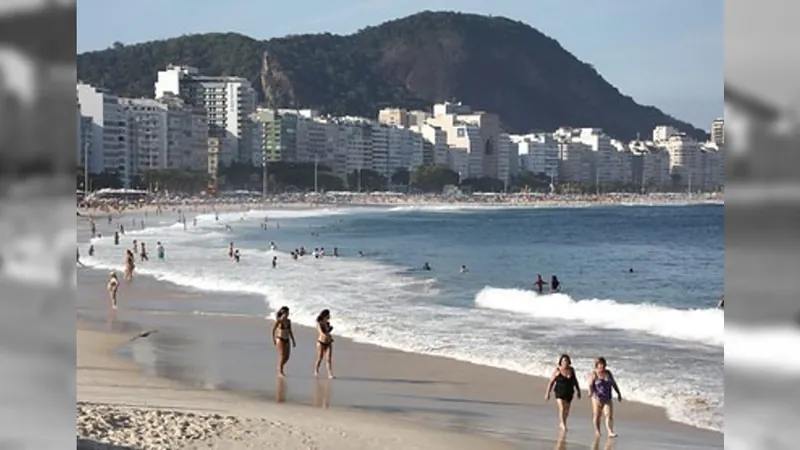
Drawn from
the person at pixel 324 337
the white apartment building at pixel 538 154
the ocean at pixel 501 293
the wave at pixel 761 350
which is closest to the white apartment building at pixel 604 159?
the white apartment building at pixel 538 154

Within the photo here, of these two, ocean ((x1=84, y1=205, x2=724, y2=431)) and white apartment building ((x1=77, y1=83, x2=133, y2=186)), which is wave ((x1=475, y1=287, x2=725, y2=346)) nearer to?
ocean ((x1=84, y1=205, x2=724, y2=431))

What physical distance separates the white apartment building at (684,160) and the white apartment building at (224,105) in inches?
2013

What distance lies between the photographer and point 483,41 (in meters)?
159

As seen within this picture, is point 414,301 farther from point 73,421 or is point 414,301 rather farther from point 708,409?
point 73,421

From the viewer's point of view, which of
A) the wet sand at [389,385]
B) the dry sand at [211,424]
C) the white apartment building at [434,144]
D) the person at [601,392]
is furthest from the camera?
the white apartment building at [434,144]

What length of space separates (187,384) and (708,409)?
13.2 feet

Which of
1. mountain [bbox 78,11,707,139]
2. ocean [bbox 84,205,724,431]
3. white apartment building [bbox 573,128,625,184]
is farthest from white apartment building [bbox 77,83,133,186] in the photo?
white apartment building [bbox 573,128,625,184]

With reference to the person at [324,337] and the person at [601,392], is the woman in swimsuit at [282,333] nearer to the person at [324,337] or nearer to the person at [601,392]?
the person at [324,337]

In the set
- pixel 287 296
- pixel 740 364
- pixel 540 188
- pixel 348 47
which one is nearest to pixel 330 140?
pixel 540 188

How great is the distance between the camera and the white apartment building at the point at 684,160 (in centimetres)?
11172

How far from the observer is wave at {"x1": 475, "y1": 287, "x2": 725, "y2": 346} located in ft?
43.3

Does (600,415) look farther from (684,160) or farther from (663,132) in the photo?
(663,132)

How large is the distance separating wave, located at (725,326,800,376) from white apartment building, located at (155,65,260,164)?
88489 mm

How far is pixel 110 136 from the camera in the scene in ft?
236
